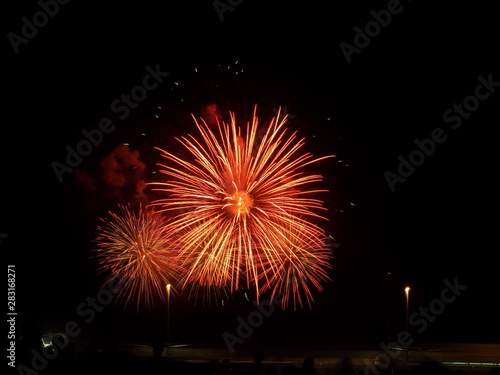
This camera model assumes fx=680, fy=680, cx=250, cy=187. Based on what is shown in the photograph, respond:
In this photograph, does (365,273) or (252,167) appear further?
(365,273)

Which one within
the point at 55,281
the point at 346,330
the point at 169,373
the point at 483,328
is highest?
the point at 55,281

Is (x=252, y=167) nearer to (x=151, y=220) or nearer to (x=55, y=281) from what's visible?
(x=151, y=220)

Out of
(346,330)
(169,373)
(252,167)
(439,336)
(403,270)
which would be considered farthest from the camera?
(403,270)

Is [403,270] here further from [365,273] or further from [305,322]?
[305,322]

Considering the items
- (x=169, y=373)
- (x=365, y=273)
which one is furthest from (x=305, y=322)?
(x=169, y=373)

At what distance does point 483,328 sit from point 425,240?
8.70 meters

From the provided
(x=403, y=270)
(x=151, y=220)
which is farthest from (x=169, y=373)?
(x=403, y=270)

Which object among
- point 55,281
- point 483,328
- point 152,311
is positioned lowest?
point 483,328

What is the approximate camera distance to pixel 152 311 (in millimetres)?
43594

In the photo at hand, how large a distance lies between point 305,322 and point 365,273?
7691mm

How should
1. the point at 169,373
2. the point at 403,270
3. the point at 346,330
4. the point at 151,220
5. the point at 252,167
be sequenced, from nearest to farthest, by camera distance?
1. the point at 169,373
2. the point at 252,167
3. the point at 151,220
4. the point at 346,330
5. the point at 403,270

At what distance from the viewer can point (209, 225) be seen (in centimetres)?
2627

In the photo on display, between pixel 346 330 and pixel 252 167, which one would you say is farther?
pixel 346 330

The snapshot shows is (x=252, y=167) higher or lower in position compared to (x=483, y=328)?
higher
